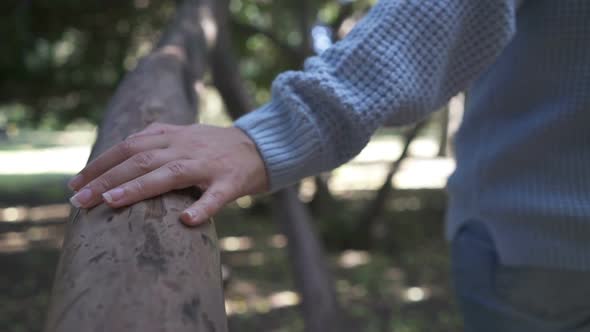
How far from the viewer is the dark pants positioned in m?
1.46

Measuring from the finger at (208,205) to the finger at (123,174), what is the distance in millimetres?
92

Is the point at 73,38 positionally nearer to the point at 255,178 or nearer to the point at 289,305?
the point at 289,305

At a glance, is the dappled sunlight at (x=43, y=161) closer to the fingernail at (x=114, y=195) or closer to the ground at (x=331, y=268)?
the ground at (x=331, y=268)

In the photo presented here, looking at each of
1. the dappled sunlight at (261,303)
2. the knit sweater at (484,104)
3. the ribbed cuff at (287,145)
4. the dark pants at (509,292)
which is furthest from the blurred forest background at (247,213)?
the ribbed cuff at (287,145)

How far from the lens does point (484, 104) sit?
165cm

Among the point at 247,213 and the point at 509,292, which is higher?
the point at 247,213

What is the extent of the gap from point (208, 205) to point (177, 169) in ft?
0.28

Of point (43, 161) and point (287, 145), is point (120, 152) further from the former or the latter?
point (43, 161)

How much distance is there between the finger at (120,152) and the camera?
1.14 m

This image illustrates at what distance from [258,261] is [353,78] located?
6290 millimetres

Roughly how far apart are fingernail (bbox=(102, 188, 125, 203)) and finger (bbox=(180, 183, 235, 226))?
112mm

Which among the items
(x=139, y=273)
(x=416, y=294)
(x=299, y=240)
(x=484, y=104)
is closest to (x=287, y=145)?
(x=139, y=273)

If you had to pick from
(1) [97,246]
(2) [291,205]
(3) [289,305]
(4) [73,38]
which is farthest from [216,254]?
(4) [73,38]

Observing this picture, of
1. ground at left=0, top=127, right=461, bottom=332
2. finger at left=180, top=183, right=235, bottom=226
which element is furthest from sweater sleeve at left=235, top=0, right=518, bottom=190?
ground at left=0, top=127, right=461, bottom=332
